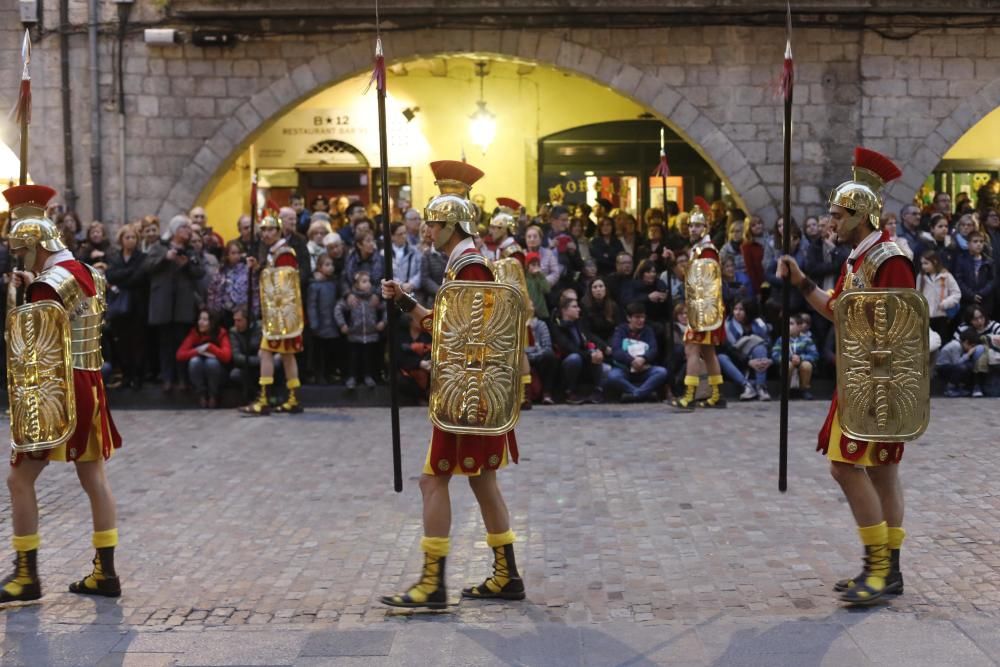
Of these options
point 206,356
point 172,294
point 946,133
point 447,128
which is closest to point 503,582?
point 206,356

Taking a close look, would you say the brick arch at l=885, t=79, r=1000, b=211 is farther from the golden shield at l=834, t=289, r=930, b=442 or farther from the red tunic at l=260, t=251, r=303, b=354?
the golden shield at l=834, t=289, r=930, b=442

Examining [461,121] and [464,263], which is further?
[461,121]

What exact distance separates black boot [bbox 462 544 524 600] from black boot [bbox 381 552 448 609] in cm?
24

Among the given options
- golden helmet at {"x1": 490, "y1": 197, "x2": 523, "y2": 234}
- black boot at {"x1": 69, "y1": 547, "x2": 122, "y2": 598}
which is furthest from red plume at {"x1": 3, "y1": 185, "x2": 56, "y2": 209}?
golden helmet at {"x1": 490, "y1": 197, "x2": 523, "y2": 234}

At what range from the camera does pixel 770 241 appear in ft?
48.3

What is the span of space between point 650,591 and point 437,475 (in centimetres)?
123

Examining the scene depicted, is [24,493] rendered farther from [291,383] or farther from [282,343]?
[291,383]

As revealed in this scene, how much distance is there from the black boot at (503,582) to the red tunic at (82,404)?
1989 mm

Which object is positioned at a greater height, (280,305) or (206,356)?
(280,305)

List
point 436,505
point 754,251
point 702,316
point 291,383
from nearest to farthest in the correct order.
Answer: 1. point 436,505
2. point 702,316
3. point 291,383
4. point 754,251

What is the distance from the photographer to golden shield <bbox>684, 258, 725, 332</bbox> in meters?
12.6

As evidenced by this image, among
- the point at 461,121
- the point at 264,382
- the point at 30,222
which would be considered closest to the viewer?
the point at 30,222

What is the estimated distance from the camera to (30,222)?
21.0 ft

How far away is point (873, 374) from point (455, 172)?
7.17 feet
